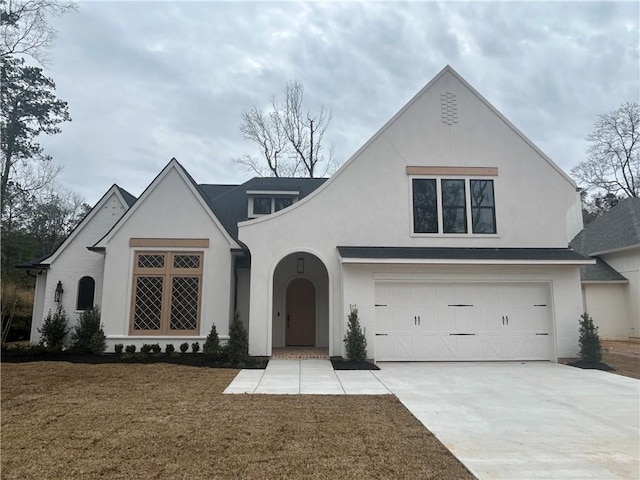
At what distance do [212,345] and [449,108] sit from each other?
10769 millimetres

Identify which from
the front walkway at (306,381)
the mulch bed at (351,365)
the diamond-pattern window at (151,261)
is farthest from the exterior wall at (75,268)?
the mulch bed at (351,365)

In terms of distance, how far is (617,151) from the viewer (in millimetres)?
31516

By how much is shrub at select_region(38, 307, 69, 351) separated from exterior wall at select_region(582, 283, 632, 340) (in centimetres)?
2146

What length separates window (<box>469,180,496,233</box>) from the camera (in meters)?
12.8

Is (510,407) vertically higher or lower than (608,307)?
lower

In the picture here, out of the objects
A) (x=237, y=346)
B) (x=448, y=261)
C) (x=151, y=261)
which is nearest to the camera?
(x=237, y=346)

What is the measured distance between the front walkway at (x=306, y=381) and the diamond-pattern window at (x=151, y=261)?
507cm

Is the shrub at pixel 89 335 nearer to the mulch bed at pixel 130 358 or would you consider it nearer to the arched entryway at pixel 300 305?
the mulch bed at pixel 130 358

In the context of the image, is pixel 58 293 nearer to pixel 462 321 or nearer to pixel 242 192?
pixel 242 192

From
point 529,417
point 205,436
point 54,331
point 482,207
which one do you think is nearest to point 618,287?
point 482,207

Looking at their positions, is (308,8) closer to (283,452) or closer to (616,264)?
(283,452)

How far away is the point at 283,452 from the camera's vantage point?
4.68m

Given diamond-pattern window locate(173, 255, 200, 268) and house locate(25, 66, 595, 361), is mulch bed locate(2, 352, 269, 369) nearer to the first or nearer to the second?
house locate(25, 66, 595, 361)

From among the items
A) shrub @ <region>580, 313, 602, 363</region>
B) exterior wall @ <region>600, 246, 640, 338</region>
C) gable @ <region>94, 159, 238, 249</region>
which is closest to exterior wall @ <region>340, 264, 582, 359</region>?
shrub @ <region>580, 313, 602, 363</region>
